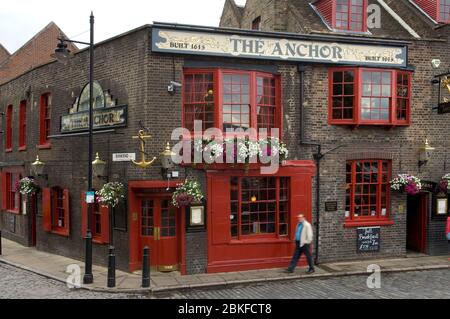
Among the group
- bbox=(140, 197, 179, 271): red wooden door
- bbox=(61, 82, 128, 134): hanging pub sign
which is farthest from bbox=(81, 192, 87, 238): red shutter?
bbox=(140, 197, 179, 271): red wooden door

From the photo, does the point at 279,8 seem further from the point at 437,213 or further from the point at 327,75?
the point at 437,213

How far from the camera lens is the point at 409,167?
1452 centimetres

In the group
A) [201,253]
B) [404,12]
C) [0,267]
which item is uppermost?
[404,12]

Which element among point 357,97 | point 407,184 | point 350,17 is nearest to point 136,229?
point 357,97

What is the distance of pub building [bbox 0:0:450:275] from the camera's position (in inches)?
488

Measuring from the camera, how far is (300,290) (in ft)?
36.2

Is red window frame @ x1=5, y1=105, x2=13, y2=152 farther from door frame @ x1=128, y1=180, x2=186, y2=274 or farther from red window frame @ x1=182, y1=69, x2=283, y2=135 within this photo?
red window frame @ x1=182, y1=69, x2=283, y2=135

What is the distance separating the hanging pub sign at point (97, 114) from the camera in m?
13.0

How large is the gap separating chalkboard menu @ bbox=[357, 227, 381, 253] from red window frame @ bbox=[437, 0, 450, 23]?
8.54 m

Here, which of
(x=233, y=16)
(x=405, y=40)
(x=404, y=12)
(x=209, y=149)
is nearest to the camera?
(x=209, y=149)

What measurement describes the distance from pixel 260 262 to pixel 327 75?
5.90 m

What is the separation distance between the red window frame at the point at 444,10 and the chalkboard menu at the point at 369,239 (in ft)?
28.0

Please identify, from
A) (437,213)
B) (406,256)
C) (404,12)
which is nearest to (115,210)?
(406,256)

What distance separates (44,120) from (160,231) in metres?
7.74
